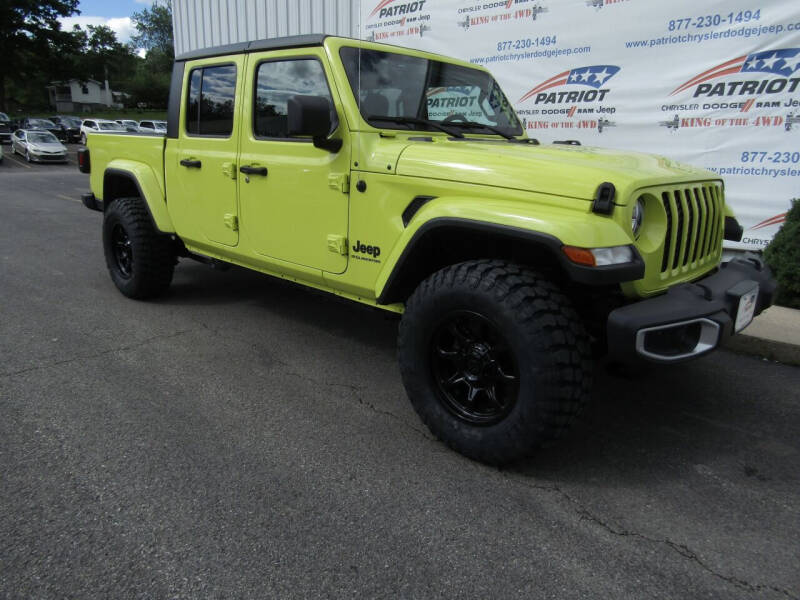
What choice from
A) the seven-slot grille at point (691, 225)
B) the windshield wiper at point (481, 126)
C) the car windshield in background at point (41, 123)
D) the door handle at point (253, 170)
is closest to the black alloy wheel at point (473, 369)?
the seven-slot grille at point (691, 225)

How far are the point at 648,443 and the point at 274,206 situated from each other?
8.24ft

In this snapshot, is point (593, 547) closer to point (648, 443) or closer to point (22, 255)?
point (648, 443)

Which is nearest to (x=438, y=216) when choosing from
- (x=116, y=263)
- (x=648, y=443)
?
(x=648, y=443)

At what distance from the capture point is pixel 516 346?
247 cm

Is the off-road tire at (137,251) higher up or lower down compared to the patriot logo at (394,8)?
lower down

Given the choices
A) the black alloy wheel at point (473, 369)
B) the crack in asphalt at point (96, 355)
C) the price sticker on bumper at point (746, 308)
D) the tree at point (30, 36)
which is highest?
the tree at point (30, 36)

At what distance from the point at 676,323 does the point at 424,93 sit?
208 cm

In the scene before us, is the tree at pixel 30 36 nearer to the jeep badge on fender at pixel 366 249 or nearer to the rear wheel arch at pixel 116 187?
the rear wheel arch at pixel 116 187

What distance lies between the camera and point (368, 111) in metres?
3.21

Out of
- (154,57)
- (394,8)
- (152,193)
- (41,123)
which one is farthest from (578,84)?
(154,57)

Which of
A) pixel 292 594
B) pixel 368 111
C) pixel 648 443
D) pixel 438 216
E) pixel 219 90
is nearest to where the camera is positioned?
pixel 292 594

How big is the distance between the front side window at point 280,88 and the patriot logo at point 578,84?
4051 millimetres

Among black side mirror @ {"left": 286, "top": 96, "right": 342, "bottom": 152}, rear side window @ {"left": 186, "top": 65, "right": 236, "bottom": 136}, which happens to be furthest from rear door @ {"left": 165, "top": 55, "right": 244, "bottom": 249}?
black side mirror @ {"left": 286, "top": 96, "right": 342, "bottom": 152}

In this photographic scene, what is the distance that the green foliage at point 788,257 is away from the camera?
4.87 meters
